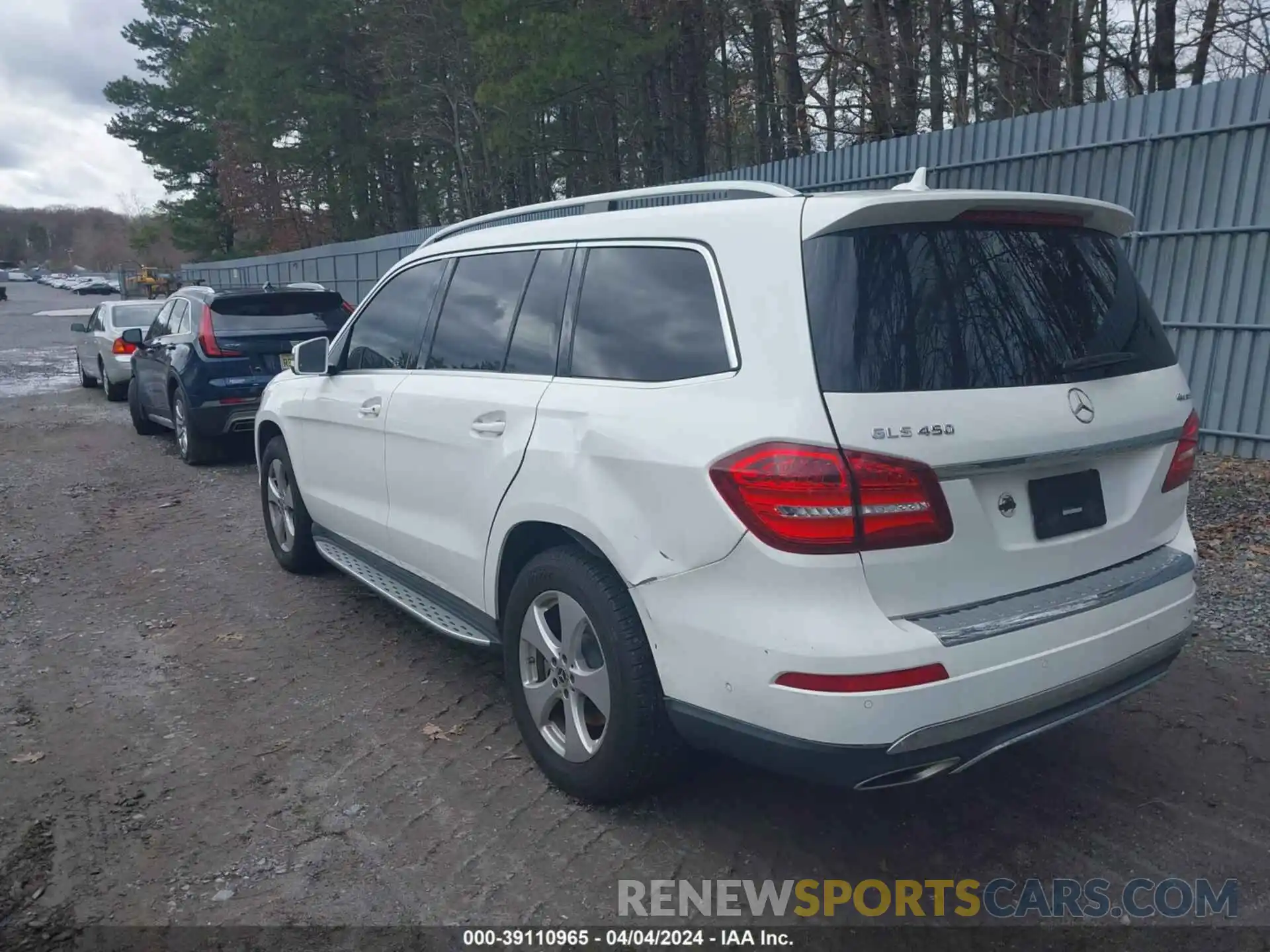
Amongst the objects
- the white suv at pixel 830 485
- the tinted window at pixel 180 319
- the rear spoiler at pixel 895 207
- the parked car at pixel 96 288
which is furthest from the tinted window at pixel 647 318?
the parked car at pixel 96 288

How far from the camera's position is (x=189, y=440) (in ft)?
31.8

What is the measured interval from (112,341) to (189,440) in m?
6.60

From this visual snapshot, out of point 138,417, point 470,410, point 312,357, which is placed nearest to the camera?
point 470,410

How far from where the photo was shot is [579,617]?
3.19m

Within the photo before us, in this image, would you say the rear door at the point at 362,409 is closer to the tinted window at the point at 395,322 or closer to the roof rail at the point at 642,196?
the tinted window at the point at 395,322

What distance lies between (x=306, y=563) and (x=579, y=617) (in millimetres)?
3318

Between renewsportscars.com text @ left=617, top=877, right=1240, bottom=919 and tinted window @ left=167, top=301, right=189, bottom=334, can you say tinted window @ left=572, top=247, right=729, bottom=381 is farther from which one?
tinted window @ left=167, top=301, right=189, bottom=334

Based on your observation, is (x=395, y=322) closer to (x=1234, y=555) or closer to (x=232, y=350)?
(x=1234, y=555)

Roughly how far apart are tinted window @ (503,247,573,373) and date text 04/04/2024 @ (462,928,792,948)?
1765 mm

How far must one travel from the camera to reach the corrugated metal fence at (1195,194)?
7328 mm

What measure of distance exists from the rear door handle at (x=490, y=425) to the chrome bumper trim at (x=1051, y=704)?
1.74 meters

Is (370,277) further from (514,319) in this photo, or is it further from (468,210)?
(514,319)

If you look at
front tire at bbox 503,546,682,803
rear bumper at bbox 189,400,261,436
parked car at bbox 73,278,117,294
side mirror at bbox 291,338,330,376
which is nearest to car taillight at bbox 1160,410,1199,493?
front tire at bbox 503,546,682,803

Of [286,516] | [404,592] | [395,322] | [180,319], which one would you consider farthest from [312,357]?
[180,319]
